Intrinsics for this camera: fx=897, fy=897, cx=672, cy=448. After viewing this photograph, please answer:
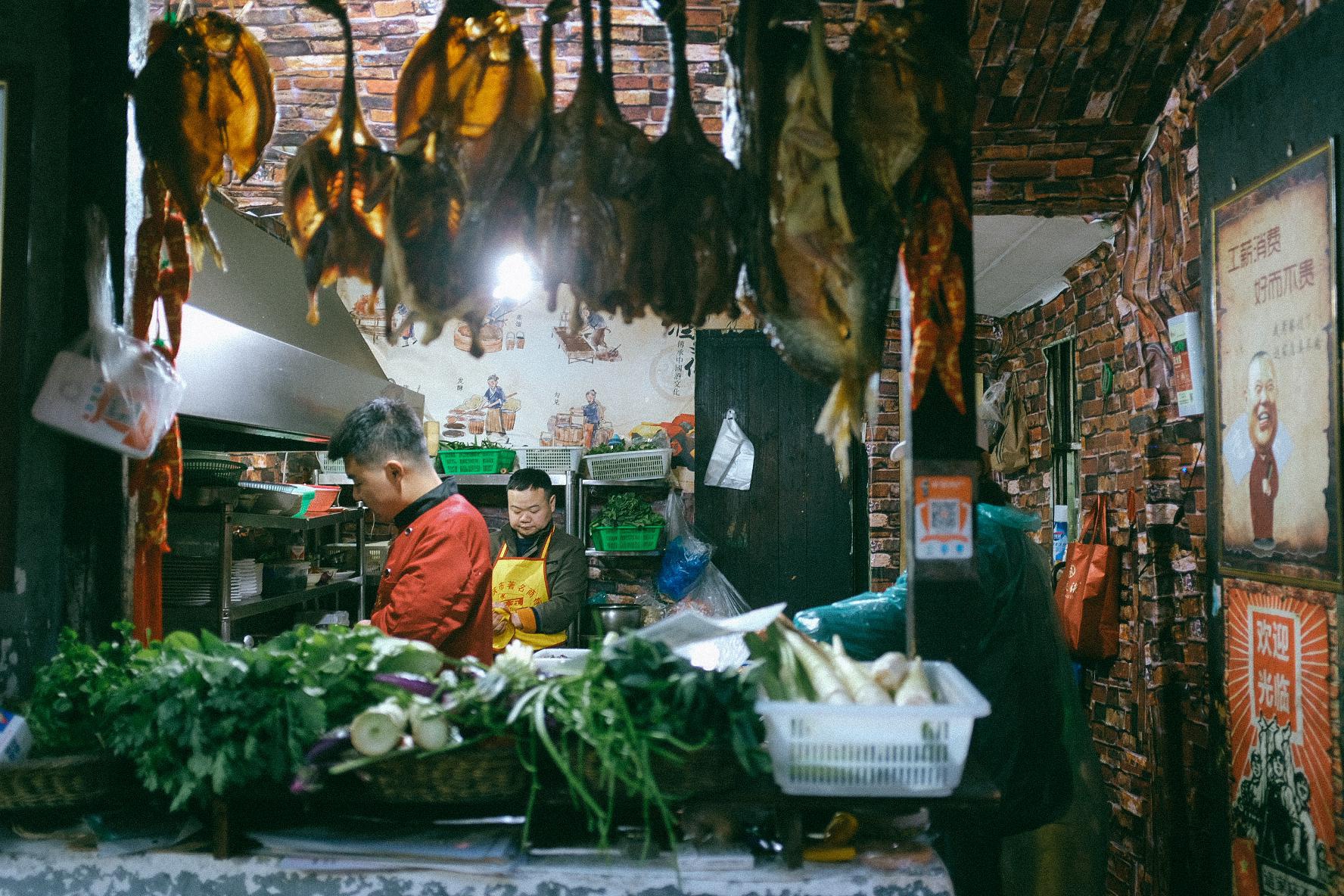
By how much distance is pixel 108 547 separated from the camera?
240 cm

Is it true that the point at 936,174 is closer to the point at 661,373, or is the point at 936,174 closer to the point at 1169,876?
the point at 1169,876

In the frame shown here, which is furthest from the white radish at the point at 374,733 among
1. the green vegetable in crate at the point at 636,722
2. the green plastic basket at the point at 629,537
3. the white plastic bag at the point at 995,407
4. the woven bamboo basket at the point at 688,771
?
the white plastic bag at the point at 995,407

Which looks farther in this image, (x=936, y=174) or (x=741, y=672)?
(x=936, y=174)

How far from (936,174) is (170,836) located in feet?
7.55

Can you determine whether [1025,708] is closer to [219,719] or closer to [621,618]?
Answer: [219,719]

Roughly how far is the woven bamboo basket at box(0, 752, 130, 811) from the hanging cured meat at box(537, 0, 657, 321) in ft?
4.50

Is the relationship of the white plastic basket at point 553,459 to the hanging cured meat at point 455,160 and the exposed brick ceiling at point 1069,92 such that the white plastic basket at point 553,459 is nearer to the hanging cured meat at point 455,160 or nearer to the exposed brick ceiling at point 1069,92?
the exposed brick ceiling at point 1069,92

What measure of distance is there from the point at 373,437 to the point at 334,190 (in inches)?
59.8

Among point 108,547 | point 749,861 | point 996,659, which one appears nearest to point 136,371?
point 108,547

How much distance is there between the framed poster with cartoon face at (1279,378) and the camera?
2.46m

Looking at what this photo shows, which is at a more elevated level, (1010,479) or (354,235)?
(354,235)

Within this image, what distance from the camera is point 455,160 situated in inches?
83.8

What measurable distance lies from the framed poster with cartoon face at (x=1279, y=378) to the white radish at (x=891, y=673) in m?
1.36

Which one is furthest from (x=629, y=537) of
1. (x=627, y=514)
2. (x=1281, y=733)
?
(x=1281, y=733)
